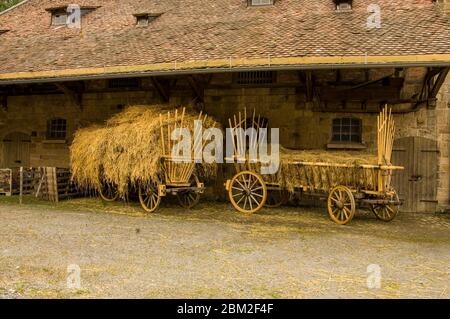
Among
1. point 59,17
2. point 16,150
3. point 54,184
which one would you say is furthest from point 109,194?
point 59,17

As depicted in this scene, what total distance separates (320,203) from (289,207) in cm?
87

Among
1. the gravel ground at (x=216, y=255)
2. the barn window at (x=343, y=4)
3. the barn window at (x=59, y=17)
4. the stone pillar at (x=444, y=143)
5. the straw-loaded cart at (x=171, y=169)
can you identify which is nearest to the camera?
the gravel ground at (x=216, y=255)

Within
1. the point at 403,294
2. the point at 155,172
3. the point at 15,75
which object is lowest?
the point at 403,294

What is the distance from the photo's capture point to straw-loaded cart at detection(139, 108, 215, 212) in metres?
10.1

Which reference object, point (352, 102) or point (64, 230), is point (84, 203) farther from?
point (352, 102)

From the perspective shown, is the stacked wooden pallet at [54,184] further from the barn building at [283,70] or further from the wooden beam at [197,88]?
the wooden beam at [197,88]

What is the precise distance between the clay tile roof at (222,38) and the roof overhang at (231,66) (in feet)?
0.08

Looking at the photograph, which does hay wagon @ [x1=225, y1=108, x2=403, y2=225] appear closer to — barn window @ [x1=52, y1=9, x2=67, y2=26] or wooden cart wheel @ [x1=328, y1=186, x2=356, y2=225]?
wooden cart wheel @ [x1=328, y1=186, x2=356, y2=225]

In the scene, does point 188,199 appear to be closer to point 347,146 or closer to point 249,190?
point 249,190

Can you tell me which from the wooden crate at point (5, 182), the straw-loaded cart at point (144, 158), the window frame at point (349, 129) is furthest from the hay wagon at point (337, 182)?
the wooden crate at point (5, 182)

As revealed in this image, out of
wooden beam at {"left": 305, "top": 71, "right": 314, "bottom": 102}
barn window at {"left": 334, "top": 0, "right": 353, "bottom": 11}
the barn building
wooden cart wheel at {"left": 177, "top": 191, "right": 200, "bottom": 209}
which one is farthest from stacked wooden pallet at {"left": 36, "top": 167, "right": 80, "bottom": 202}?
barn window at {"left": 334, "top": 0, "right": 353, "bottom": 11}

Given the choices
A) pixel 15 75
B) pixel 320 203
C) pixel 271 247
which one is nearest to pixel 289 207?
pixel 320 203

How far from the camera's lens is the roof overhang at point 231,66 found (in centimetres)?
901

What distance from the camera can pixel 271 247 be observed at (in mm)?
7102
